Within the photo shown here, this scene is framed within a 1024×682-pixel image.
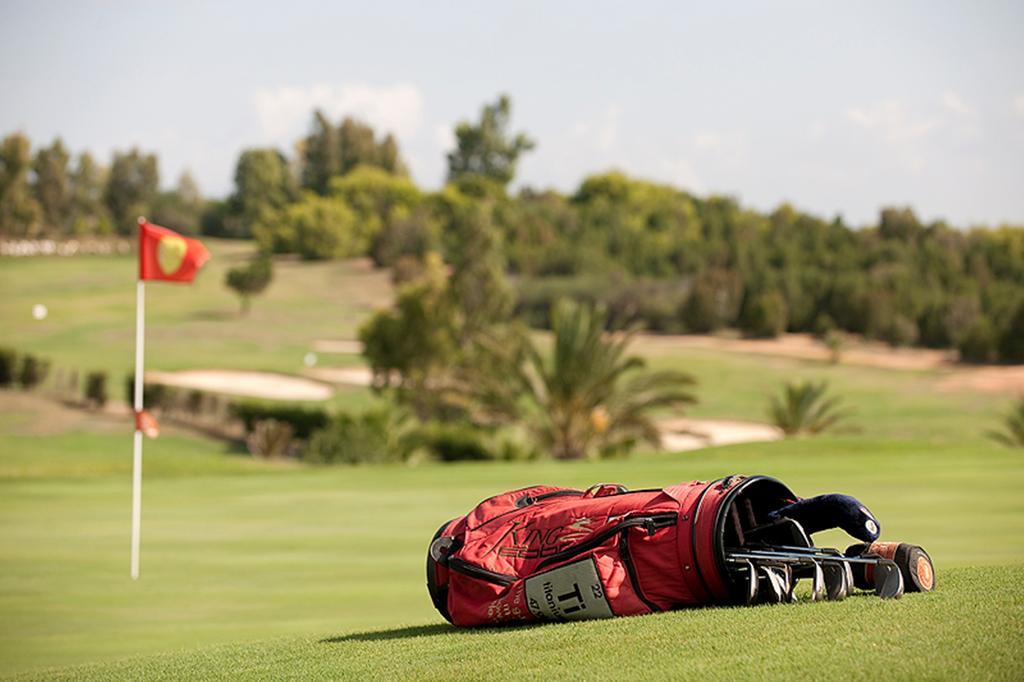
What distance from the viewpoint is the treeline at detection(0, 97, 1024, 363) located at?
206 ft

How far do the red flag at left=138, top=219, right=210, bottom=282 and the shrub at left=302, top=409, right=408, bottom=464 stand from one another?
15.4 m

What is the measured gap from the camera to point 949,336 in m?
61.2

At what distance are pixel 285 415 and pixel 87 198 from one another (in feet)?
213

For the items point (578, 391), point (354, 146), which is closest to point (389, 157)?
point (354, 146)

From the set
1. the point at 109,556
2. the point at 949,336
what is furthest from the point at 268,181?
the point at 109,556

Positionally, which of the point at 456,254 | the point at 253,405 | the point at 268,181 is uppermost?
the point at 268,181

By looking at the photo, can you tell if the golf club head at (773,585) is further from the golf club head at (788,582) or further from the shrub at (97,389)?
the shrub at (97,389)

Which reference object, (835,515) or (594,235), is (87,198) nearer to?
(594,235)

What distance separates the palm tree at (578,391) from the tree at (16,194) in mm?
63338

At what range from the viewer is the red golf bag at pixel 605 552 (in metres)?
4.61

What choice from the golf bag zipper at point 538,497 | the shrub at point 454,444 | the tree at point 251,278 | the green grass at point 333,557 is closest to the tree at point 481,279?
the tree at point 251,278

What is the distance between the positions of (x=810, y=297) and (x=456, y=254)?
1653 centimetres

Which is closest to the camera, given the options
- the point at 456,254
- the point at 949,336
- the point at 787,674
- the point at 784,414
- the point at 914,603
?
the point at 787,674

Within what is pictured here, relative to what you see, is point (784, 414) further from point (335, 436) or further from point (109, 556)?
point (109, 556)
